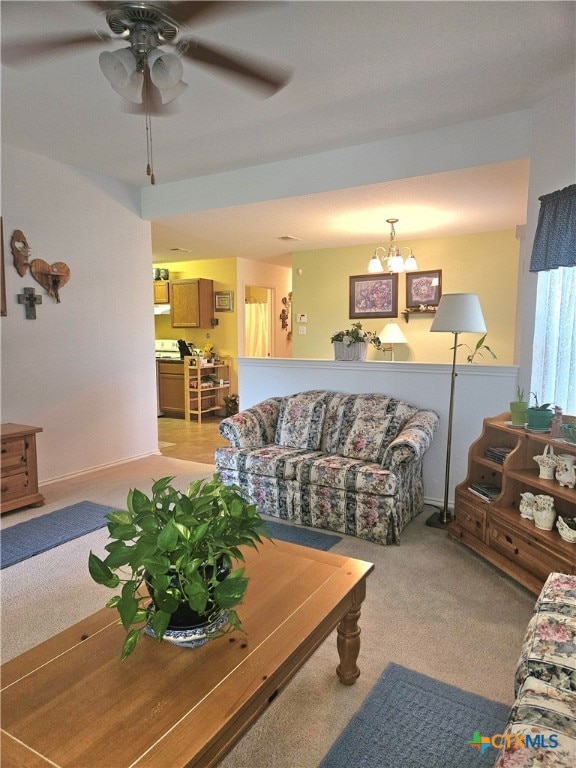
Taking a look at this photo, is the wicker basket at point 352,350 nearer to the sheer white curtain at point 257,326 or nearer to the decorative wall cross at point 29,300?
the decorative wall cross at point 29,300

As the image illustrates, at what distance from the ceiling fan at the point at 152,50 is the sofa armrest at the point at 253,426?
2256 mm

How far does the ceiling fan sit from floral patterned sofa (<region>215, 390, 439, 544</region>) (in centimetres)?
219

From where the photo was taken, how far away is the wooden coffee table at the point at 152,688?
1.01m

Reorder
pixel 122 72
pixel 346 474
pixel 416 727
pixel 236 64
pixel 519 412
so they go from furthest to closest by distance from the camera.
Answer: pixel 346 474
pixel 519 412
pixel 236 64
pixel 122 72
pixel 416 727

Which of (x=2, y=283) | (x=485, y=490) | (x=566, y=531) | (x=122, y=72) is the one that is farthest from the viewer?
(x=2, y=283)

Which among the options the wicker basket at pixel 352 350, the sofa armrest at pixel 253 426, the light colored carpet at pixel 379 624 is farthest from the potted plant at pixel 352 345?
the light colored carpet at pixel 379 624

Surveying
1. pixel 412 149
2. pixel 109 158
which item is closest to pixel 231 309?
pixel 109 158

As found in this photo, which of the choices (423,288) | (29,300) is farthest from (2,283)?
(423,288)

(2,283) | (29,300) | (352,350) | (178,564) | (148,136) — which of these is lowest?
(178,564)

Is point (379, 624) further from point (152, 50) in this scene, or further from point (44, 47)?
point (44, 47)

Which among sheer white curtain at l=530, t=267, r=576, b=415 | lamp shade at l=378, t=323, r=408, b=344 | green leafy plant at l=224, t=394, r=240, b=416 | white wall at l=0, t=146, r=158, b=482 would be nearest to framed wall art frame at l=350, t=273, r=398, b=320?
lamp shade at l=378, t=323, r=408, b=344

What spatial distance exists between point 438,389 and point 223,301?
4612 mm

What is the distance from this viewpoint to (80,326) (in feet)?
14.0

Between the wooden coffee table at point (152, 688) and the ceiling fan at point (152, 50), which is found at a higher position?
the ceiling fan at point (152, 50)
